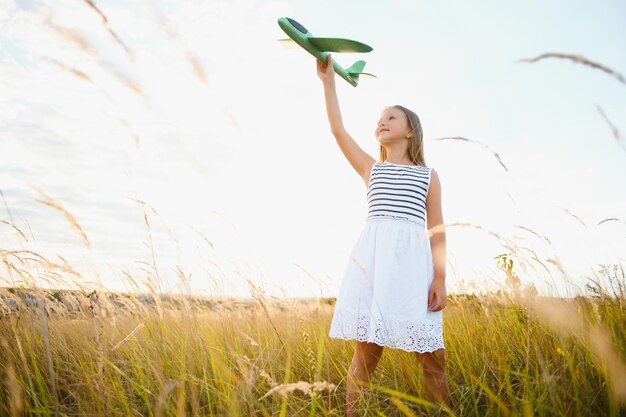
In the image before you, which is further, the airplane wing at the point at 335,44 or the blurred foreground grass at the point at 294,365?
the airplane wing at the point at 335,44

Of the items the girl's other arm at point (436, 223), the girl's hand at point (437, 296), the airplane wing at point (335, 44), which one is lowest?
the girl's hand at point (437, 296)

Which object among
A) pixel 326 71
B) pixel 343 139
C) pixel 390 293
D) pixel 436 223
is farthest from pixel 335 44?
pixel 390 293

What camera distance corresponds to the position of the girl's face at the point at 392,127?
275cm

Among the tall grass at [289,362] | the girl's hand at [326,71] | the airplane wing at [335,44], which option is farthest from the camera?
the airplane wing at [335,44]

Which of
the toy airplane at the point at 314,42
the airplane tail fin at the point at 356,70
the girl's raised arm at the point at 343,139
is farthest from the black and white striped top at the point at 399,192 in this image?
the airplane tail fin at the point at 356,70

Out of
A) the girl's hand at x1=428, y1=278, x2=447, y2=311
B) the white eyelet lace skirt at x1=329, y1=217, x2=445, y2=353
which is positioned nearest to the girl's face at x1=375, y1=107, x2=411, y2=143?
the white eyelet lace skirt at x1=329, y1=217, x2=445, y2=353

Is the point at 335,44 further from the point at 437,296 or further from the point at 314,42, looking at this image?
the point at 437,296

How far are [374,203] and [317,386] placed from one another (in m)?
1.40

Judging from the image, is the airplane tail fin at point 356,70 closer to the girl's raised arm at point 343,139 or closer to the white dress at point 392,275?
the girl's raised arm at point 343,139

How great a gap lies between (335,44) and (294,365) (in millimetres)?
2307

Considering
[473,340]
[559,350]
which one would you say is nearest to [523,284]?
[473,340]

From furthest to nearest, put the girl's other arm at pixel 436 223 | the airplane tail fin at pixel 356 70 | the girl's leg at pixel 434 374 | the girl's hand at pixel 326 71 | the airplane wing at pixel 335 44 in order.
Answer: the airplane tail fin at pixel 356 70 → the airplane wing at pixel 335 44 → the girl's hand at pixel 326 71 → the girl's other arm at pixel 436 223 → the girl's leg at pixel 434 374

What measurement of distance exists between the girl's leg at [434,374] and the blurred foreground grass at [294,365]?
65 millimetres

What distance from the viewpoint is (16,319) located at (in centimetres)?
359
